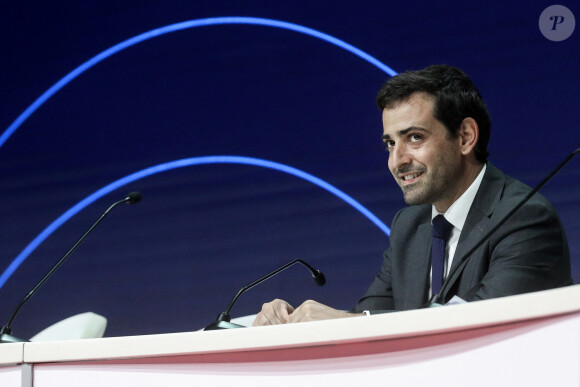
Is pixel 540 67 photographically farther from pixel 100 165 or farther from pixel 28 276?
pixel 28 276

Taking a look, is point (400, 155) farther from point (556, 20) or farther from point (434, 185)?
point (556, 20)

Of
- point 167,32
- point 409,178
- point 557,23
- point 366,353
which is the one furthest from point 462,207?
point 167,32

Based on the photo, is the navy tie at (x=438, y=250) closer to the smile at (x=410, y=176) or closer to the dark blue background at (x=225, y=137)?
the smile at (x=410, y=176)

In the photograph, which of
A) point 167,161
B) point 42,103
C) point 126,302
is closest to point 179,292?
point 126,302

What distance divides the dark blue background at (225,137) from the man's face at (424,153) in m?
0.67

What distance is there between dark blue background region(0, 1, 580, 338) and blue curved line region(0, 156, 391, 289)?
3 cm

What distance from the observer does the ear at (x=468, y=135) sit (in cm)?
251

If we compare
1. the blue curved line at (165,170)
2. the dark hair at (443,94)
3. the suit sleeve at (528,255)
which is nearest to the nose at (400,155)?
the dark hair at (443,94)

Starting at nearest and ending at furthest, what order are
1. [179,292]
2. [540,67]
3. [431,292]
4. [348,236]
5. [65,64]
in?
[431,292] < [540,67] < [348,236] < [179,292] < [65,64]

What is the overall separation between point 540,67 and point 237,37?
142 centimetres

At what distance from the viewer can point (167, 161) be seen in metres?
3.70

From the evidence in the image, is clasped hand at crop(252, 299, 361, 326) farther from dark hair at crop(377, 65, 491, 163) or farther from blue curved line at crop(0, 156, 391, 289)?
blue curved line at crop(0, 156, 391, 289)

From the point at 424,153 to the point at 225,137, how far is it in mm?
1385

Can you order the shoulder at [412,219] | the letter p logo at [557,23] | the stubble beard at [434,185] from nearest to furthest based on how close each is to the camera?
the stubble beard at [434,185], the shoulder at [412,219], the letter p logo at [557,23]
